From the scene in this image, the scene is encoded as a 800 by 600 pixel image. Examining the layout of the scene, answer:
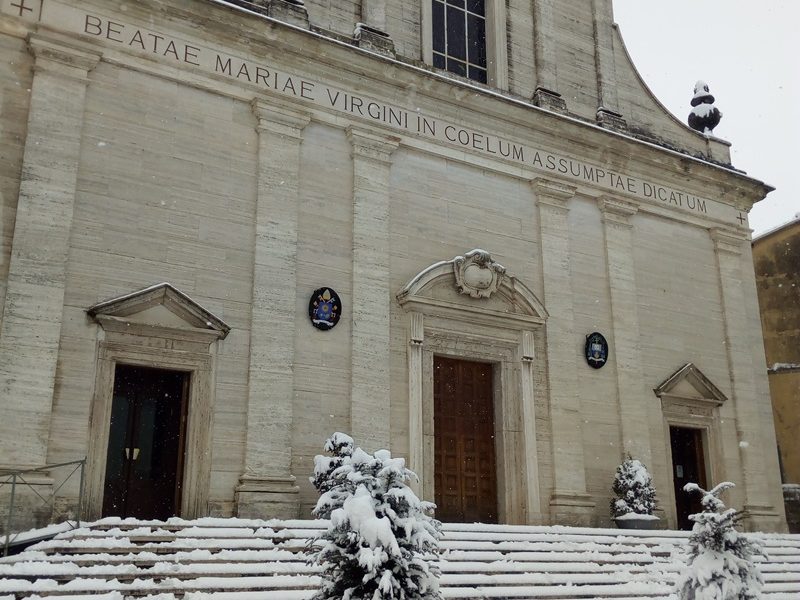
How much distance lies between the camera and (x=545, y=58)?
59.7 feet

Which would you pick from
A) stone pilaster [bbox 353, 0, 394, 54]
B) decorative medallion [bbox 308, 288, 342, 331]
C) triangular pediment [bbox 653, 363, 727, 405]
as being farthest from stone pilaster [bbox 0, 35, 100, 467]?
triangular pediment [bbox 653, 363, 727, 405]

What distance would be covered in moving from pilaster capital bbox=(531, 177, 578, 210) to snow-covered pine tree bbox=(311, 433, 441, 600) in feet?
36.5

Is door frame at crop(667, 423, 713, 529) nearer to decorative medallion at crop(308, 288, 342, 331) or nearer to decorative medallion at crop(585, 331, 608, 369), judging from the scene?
decorative medallion at crop(585, 331, 608, 369)

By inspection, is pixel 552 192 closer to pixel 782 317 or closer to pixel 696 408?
pixel 696 408

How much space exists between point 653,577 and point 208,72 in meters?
10.6

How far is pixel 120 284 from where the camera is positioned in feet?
40.5

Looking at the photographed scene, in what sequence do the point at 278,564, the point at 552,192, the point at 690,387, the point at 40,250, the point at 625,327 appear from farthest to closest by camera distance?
the point at 690,387 → the point at 625,327 → the point at 552,192 → the point at 40,250 → the point at 278,564

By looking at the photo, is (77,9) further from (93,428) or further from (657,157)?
(657,157)

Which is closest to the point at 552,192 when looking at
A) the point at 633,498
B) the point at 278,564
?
the point at 633,498

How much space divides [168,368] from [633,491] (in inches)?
335

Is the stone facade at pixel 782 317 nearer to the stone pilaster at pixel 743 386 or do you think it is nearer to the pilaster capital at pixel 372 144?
the stone pilaster at pixel 743 386

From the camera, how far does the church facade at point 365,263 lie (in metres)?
12.2

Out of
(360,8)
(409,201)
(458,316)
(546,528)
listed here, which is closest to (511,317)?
(458,316)

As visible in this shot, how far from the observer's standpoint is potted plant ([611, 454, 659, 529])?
14805 mm
